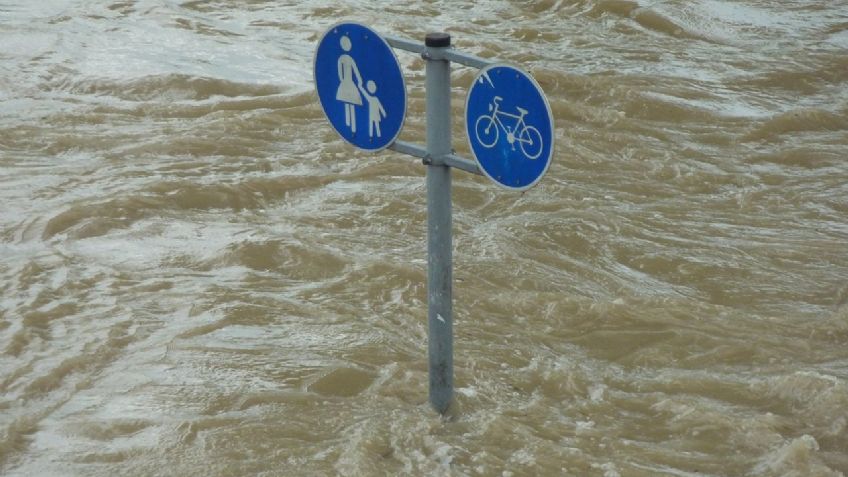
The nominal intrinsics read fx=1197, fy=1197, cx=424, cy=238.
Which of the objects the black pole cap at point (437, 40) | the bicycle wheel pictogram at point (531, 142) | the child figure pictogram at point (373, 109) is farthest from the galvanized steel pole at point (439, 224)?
the bicycle wheel pictogram at point (531, 142)

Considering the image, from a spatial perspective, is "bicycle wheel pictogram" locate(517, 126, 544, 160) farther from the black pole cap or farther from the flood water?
the flood water

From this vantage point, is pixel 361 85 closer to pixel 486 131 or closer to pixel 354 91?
pixel 354 91

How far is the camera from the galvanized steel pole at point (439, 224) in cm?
324

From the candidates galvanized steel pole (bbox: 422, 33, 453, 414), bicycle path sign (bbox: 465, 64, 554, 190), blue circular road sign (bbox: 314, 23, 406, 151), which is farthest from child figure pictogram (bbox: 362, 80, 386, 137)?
bicycle path sign (bbox: 465, 64, 554, 190)

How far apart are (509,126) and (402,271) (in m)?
1.95

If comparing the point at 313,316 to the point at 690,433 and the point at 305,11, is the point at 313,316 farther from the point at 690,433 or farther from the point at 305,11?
the point at 305,11

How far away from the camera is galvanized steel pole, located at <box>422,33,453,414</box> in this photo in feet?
10.6

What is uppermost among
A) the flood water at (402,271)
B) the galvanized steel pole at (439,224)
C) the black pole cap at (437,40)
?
the black pole cap at (437,40)

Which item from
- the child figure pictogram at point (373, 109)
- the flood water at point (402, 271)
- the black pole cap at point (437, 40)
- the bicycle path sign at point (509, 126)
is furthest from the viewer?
the flood water at point (402, 271)

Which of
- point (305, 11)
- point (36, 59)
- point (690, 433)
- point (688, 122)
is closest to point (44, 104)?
point (36, 59)

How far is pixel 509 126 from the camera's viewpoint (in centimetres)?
308

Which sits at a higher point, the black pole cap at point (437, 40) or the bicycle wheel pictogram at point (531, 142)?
the black pole cap at point (437, 40)

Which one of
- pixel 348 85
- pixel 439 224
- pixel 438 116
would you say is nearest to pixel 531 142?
pixel 438 116

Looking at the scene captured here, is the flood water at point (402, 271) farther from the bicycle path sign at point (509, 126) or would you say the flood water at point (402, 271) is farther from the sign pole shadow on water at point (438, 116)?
the bicycle path sign at point (509, 126)
